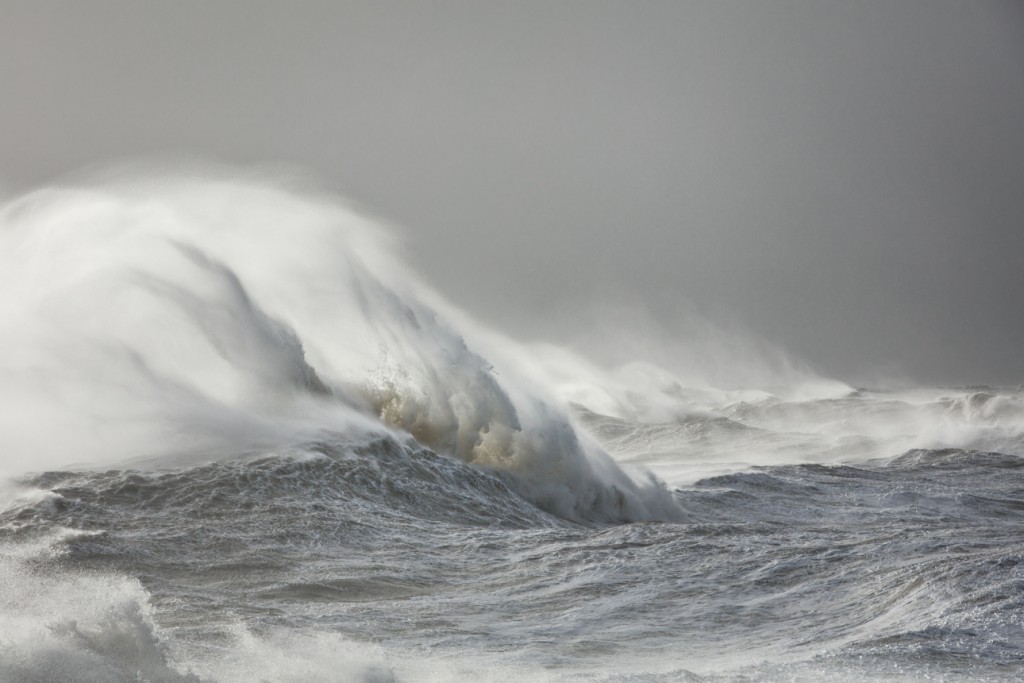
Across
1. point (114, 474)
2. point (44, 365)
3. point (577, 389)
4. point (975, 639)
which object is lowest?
point (975, 639)

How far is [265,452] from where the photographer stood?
41.2 feet

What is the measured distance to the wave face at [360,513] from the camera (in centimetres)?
706

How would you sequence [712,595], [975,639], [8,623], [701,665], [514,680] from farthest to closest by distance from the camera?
[712,595]
[975,639]
[701,665]
[514,680]
[8,623]

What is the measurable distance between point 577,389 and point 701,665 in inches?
1743

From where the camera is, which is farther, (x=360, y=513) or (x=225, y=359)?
(x=225, y=359)

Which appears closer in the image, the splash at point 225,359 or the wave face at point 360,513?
the wave face at point 360,513

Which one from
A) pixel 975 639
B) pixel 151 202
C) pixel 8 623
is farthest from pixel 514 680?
pixel 151 202

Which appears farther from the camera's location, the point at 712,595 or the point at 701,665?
the point at 712,595

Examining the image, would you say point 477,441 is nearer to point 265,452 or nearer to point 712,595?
point 265,452

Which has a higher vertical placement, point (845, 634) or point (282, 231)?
point (282, 231)

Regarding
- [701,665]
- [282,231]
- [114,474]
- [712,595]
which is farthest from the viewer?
[282,231]

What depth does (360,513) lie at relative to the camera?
36.9 feet

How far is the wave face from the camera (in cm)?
706

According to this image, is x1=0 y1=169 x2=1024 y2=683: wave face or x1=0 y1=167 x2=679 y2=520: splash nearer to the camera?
x1=0 y1=169 x2=1024 y2=683: wave face
